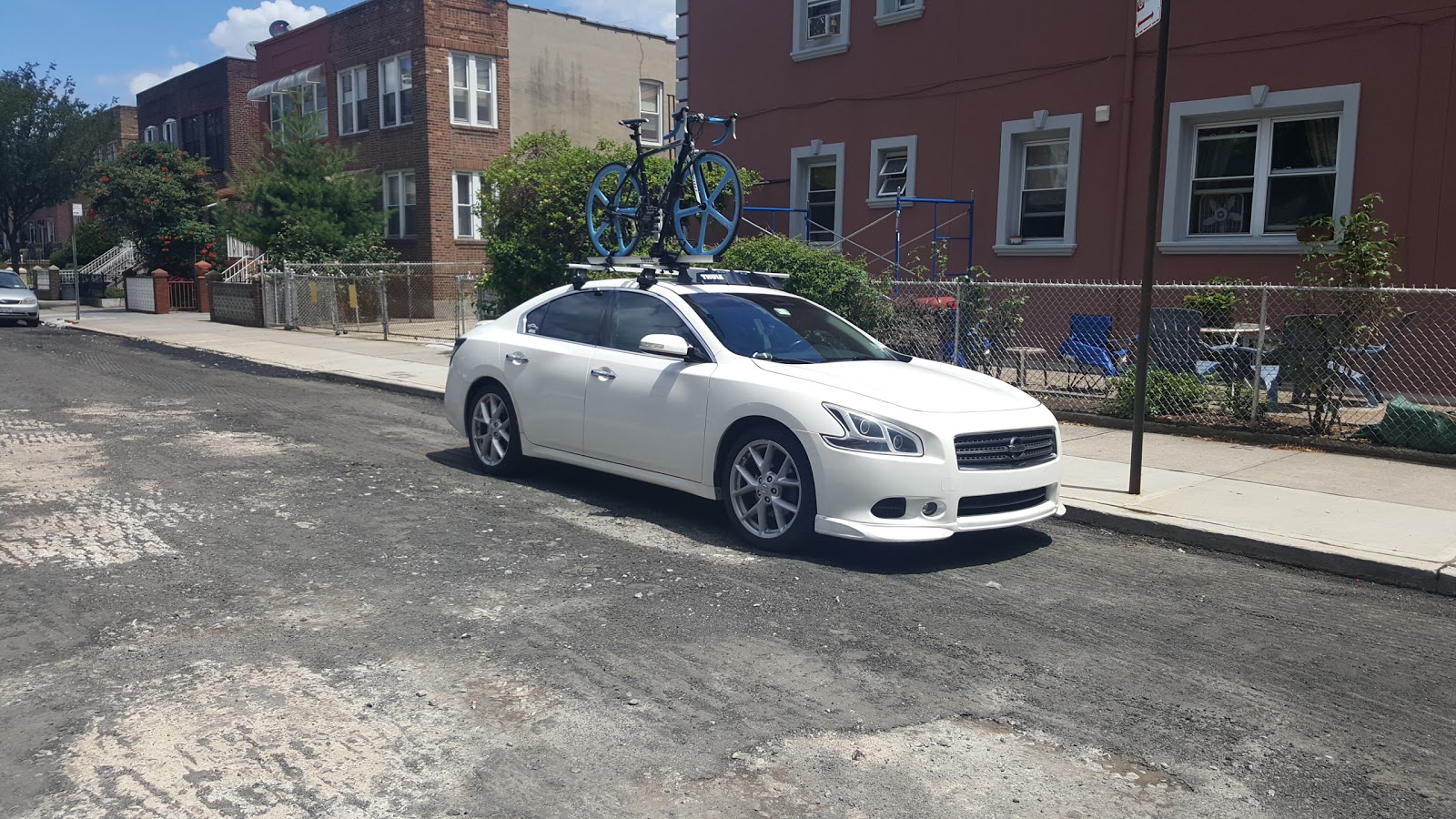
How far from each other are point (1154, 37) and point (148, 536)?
12292 mm

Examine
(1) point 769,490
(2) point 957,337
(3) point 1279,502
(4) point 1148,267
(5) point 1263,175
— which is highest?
(5) point 1263,175

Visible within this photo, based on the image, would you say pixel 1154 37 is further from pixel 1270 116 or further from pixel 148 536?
pixel 148 536

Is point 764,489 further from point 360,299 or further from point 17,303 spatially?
point 17,303

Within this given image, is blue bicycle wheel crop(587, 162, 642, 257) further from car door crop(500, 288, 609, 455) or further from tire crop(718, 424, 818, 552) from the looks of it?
tire crop(718, 424, 818, 552)

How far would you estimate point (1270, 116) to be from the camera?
13406 mm

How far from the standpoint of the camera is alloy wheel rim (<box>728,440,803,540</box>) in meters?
6.51

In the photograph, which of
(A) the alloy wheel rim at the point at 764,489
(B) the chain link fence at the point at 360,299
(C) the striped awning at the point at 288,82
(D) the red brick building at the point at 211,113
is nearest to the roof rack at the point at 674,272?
(A) the alloy wheel rim at the point at 764,489

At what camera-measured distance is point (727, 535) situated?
7.01m

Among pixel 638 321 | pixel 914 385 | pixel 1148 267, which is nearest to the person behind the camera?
pixel 914 385

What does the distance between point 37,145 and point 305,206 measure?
23373 mm

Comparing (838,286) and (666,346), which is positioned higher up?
(838,286)

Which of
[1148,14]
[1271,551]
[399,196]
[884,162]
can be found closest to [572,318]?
[1148,14]

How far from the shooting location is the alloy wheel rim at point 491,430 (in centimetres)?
857

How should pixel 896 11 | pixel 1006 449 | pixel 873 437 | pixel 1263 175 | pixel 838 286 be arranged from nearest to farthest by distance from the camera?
pixel 873 437 < pixel 1006 449 < pixel 838 286 < pixel 1263 175 < pixel 896 11
